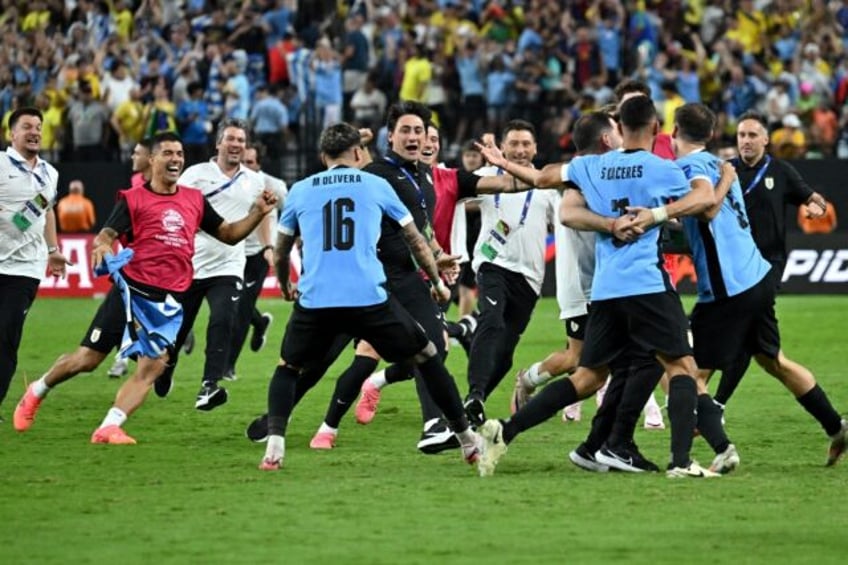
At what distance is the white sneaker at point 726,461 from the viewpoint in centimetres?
1095

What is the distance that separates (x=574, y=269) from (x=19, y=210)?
4.30 meters

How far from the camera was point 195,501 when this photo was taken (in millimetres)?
10188

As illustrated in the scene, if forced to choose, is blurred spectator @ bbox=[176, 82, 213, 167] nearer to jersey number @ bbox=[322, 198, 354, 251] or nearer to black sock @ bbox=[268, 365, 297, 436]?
black sock @ bbox=[268, 365, 297, 436]

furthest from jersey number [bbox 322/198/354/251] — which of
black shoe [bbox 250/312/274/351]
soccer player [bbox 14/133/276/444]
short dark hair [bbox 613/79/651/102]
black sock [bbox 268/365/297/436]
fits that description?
black shoe [bbox 250/312/274/351]

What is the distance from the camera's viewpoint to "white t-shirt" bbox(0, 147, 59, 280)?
1389cm

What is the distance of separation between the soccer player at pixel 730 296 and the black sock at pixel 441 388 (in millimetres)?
1520

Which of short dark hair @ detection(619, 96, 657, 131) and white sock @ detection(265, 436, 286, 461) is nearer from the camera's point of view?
short dark hair @ detection(619, 96, 657, 131)

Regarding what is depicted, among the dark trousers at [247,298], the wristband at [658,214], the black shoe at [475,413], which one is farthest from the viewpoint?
the dark trousers at [247,298]

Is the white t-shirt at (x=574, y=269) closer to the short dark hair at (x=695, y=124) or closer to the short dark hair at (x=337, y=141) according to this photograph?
the short dark hair at (x=695, y=124)

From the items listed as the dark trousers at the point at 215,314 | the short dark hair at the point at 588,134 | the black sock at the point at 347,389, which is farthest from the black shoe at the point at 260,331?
the short dark hair at the point at 588,134

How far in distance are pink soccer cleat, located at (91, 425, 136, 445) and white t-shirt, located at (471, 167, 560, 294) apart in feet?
10.8

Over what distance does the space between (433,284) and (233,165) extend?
18.3 ft

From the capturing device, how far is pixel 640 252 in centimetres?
1077

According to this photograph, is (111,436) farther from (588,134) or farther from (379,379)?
(588,134)
